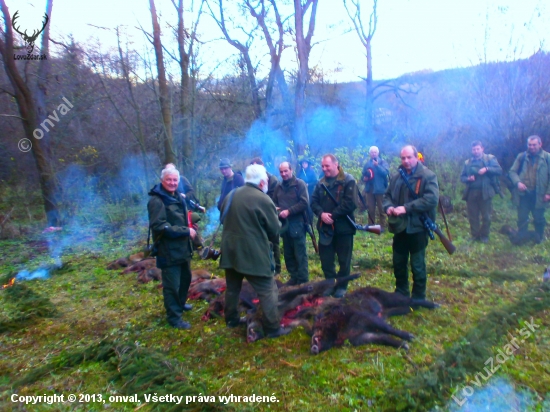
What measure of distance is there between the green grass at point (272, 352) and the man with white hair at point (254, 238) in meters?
0.50

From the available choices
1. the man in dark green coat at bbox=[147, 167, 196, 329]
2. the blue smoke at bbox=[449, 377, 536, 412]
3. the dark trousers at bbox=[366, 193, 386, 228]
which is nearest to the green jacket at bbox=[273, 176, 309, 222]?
the man in dark green coat at bbox=[147, 167, 196, 329]

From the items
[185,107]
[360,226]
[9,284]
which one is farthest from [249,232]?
[185,107]

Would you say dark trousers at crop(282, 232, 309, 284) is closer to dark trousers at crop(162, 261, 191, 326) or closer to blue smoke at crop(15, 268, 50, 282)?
dark trousers at crop(162, 261, 191, 326)

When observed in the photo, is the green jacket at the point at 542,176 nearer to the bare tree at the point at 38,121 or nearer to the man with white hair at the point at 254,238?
the man with white hair at the point at 254,238

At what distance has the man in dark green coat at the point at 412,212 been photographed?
4.54 meters

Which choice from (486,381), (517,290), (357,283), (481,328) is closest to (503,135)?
(517,290)

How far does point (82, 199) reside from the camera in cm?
1315

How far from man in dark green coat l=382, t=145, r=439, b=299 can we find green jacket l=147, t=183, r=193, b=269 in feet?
8.23

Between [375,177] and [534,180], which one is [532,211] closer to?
[534,180]

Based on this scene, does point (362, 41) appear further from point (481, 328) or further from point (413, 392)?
point (413, 392)

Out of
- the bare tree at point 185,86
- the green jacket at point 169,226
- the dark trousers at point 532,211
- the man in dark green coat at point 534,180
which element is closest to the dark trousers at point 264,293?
the green jacket at point 169,226

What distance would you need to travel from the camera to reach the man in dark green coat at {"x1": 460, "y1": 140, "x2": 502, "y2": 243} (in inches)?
309

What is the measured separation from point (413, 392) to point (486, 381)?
2.21 feet

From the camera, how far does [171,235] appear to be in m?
4.60
